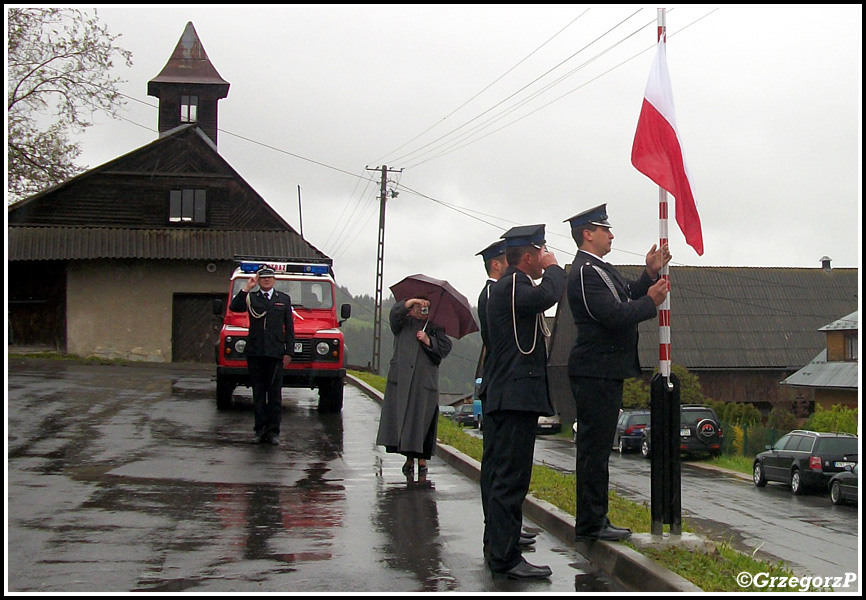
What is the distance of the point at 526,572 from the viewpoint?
6.27m

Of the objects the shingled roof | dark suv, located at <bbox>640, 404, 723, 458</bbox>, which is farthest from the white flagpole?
the shingled roof

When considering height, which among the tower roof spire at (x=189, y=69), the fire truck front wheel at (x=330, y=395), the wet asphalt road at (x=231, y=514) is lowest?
the wet asphalt road at (x=231, y=514)

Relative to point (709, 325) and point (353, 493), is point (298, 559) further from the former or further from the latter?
point (709, 325)

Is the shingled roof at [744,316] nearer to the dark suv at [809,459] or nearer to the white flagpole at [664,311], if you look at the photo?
the dark suv at [809,459]

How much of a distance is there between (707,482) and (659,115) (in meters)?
19.7

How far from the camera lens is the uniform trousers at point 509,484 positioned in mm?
6328

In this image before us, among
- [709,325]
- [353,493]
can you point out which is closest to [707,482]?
[353,493]

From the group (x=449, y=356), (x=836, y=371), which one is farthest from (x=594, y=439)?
(x=449, y=356)

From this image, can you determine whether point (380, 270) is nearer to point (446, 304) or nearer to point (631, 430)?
point (631, 430)

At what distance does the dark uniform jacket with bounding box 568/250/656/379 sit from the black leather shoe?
133 cm

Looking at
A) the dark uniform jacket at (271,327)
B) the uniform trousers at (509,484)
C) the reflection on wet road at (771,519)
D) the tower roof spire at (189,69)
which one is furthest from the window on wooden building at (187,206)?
the uniform trousers at (509,484)

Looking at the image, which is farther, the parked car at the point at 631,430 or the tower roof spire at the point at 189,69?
the tower roof spire at the point at 189,69

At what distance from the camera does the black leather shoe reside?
6.27 meters

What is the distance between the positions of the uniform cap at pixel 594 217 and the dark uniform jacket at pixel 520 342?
0.62m
